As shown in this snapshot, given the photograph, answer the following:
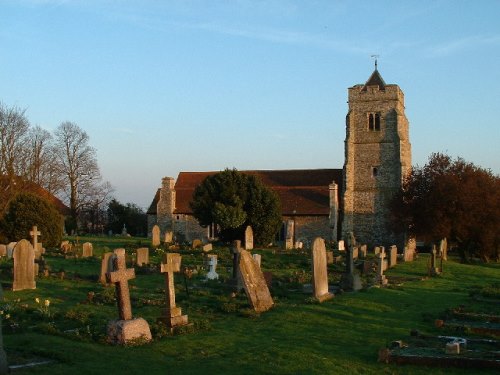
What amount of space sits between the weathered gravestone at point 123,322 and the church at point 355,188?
3337cm

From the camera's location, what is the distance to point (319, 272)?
1566 centimetres

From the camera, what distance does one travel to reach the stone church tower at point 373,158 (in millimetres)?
45188

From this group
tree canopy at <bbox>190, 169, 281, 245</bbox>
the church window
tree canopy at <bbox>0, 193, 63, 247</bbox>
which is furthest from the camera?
the church window

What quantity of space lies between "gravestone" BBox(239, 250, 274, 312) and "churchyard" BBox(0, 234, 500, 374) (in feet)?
0.11

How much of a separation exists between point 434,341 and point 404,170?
118 feet

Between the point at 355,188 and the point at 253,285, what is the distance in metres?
33.4

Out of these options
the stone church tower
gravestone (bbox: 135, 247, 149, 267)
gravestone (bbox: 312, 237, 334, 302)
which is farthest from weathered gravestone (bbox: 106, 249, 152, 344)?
the stone church tower

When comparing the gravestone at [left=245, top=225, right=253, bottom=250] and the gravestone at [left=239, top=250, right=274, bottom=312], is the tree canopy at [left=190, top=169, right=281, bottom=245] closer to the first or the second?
the gravestone at [left=245, top=225, right=253, bottom=250]

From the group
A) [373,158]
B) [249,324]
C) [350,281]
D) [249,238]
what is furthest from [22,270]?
[373,158]

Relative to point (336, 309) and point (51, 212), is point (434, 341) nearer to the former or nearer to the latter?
point (336, 309)

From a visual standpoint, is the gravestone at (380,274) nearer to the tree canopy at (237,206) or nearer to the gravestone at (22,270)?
the gravestone at (22,270)

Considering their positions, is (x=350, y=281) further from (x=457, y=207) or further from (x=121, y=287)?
(x=457, y=207)

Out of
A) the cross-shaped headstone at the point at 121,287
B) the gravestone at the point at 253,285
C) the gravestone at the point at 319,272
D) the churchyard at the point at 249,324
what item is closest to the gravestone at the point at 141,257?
the churchyard at the point at 249,324

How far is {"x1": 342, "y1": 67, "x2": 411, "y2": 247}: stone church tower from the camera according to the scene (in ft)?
148
